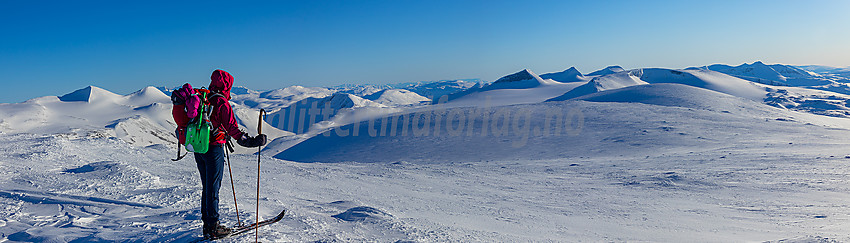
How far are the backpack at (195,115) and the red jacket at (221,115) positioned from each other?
0.06 meters

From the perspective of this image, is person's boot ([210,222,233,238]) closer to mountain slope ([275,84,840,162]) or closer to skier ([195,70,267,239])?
skier ([195,70,267,239])

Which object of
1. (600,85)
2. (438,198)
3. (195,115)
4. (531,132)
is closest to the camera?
(195,115)

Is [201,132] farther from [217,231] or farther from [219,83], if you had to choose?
[217,231]

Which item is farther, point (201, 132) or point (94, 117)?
point (94, 117)

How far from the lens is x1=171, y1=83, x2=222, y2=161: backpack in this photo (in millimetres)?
4297

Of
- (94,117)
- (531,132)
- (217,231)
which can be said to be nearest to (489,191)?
(217,231)

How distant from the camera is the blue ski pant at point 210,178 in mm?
4660

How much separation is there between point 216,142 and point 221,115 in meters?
0.30

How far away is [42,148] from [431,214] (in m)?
12.0

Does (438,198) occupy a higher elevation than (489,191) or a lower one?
higher

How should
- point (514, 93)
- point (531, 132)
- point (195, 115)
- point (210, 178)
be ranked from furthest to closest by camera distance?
point (514, 93), point (531, 132), point (210, 178), point (195, 115)

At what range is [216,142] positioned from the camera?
4527 mm

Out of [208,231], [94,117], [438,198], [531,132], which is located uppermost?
[208,231]

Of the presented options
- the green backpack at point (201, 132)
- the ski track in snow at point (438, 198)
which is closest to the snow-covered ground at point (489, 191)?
the ski track in snow at point (438, 198)
